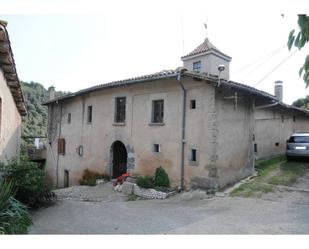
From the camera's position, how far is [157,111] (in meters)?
12.6

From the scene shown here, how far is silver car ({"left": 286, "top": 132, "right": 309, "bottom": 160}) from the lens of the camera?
1326cm

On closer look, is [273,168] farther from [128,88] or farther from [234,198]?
[128,88]

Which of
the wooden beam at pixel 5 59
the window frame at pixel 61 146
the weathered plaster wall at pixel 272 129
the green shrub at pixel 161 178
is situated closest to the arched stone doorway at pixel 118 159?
the green shrub at pixel 161 178

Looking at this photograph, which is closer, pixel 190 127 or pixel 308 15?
pixel 308 15

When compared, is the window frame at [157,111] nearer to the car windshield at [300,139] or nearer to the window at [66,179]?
the car windshield at [300,139]

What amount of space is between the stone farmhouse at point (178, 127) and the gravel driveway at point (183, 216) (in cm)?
176

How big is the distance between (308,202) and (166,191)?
4.94 meters

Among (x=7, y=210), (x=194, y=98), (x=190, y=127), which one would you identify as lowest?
(x=7, y=210)

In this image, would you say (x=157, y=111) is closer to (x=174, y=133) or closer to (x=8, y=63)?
(x=174, y=133)

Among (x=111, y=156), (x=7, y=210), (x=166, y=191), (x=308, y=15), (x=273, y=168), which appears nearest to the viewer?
(x=308, y=15)

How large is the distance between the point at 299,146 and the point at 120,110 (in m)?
9.15
